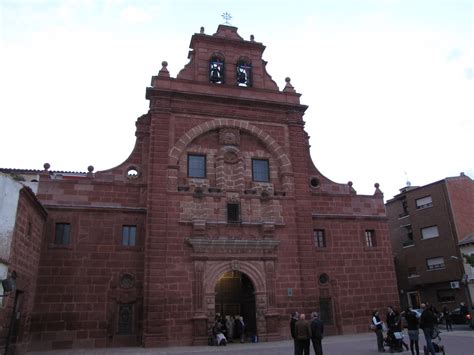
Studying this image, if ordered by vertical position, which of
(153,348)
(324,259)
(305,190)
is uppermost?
(305,190)

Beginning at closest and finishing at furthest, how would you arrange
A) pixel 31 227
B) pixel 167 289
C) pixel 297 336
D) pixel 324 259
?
1. pixel 297 336
2. pixel 31 227
3. pixel 167 289
4. pixel 324 259

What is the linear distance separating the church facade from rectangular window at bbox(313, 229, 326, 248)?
0.26 feet

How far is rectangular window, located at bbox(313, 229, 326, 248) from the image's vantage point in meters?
23.8

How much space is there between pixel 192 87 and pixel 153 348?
1370 cm

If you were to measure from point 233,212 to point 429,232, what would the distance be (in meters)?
21.0

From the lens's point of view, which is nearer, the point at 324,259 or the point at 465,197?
the point at 324,259

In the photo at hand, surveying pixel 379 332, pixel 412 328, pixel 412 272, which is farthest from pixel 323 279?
pixel 412 272

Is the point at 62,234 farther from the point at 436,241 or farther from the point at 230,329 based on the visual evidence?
the point at 436,241

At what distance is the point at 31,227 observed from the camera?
17531mm

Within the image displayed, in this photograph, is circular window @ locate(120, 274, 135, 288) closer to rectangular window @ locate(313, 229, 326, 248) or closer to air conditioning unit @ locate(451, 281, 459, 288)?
rectangular window @ locate(313, 229, 326, 248)

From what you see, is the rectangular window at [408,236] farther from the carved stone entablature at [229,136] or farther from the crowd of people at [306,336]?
the crowd of people at [306,336]

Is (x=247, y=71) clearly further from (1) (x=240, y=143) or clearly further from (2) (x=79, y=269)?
(2) (x=79, y=269)

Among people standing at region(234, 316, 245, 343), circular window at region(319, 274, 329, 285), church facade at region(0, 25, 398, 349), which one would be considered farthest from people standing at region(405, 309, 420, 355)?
circular window at region(319, 274, 329, 285)

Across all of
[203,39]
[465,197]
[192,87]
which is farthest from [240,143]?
[465,197]
